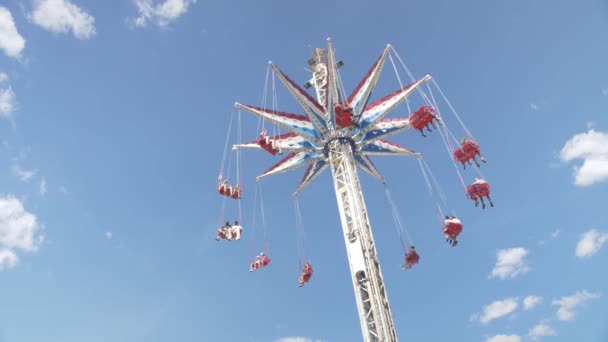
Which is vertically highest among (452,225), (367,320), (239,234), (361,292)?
(239,234)

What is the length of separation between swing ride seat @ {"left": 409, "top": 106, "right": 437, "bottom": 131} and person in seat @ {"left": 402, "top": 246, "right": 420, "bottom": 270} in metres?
7.24

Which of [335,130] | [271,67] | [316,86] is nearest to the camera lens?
[271,67]

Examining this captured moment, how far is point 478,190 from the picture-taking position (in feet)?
74.1

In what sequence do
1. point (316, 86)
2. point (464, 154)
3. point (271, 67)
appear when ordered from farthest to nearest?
point (316, 86), point (271, 67), point (464, 154)

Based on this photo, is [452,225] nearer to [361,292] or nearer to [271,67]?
[361,292]

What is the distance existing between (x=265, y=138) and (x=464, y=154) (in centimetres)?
1033

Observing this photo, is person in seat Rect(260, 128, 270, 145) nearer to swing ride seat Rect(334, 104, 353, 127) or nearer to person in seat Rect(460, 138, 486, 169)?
swing ride seat Rect(334, 104, 353, 127)

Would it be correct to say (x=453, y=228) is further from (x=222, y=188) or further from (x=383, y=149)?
(x=222, y=188)


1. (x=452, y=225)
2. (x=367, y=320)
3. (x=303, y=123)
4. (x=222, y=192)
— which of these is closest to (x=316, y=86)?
(x=303, y=123)

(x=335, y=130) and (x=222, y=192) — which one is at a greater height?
(x=335, y=130)

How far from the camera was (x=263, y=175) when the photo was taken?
1150 inches

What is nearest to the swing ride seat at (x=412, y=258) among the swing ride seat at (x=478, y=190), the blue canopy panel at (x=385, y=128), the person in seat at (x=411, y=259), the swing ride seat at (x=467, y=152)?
the person in seat at (x=411, y=259)

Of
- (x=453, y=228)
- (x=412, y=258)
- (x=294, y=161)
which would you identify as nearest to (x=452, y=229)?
(x=453, y=228)

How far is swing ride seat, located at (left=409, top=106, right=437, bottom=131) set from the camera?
23.5m
